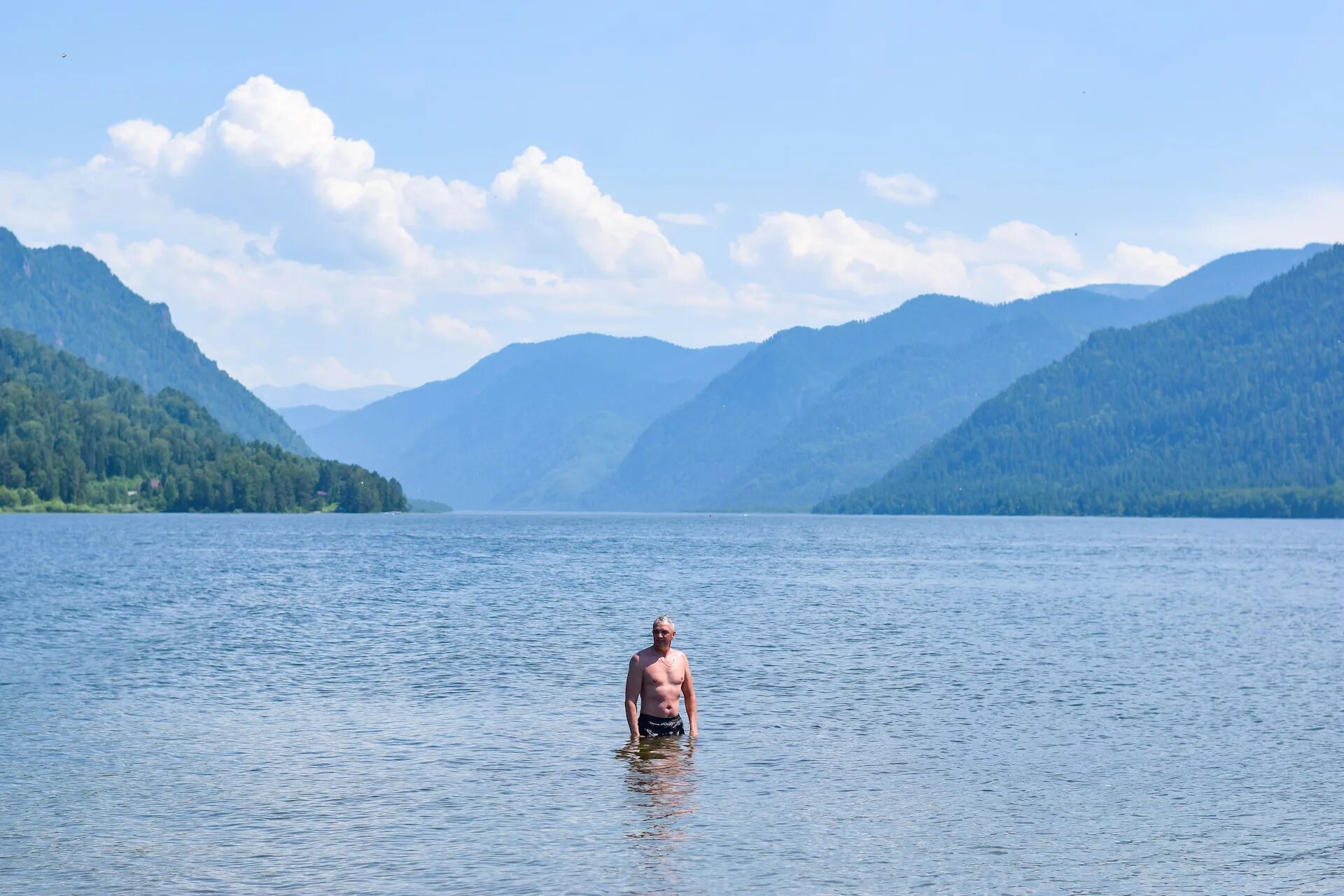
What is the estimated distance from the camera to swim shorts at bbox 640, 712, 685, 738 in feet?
133

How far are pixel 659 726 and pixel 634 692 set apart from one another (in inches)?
58.0

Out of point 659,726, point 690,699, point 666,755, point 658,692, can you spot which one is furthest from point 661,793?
point 690,699

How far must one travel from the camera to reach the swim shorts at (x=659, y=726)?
40.5 m

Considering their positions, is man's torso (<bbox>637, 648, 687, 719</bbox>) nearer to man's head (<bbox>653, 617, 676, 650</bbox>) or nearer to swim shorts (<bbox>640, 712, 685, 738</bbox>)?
swim shorts (<bbox>640, 712, 685, 738</bbox>)

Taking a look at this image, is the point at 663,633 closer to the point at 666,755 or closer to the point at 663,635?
the point at 663,635

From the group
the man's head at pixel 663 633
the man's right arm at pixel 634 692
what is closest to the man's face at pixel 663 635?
the man's head at pixel 663 633

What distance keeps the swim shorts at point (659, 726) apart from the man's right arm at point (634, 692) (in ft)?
1.18

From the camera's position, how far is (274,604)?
96188 millimetres

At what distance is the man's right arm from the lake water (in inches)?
37.5

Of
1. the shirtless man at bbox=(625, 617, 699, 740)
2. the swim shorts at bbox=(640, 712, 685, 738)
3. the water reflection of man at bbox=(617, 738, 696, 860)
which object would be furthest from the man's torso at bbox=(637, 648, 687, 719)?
the water reflection of man at bbox=(617, 738, 696, 860)

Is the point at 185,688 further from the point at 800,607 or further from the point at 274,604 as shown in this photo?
the point at 800,607

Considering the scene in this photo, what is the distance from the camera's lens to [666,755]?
39.4 m

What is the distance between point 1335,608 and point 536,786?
8239 centimetres

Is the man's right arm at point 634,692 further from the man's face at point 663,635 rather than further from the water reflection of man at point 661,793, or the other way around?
the man's face at point 663,635
